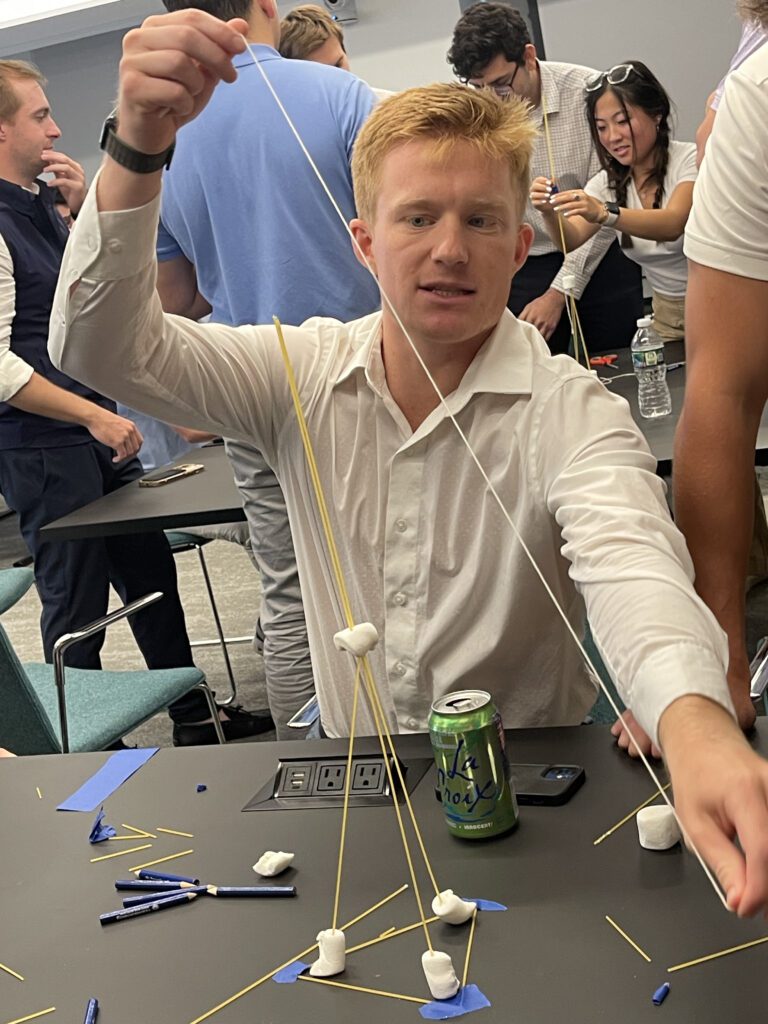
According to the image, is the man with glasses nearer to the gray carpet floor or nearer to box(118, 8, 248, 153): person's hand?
the gray carpet floor

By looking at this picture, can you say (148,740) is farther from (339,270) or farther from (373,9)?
(373,9)

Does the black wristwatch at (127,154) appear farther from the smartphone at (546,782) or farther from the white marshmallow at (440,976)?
the white marshmallow at (440,976)

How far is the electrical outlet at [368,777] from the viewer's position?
1356 millimetres

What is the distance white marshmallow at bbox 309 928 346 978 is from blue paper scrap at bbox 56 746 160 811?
0.50 m

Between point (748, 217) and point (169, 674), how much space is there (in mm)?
1870

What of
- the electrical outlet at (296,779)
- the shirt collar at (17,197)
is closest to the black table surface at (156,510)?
the shirt collar at (17,197)

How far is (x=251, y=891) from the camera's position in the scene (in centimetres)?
118

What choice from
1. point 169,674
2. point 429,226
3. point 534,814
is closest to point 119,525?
point 169,674

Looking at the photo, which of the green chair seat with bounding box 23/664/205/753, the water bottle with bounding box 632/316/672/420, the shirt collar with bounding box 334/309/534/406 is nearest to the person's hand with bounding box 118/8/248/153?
the shirt collar with bounding box 334/309/534/406

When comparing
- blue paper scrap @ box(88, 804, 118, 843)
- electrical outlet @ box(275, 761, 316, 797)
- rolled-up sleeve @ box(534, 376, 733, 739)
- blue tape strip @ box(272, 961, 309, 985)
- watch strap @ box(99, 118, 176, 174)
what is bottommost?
blue paper scrap @ box(88, 804, 118, 843)

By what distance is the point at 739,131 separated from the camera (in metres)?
1.39

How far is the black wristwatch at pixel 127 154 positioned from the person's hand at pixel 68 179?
2462 mm

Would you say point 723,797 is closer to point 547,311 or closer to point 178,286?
point 178,286

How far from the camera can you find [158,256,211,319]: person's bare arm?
9.84 feet
